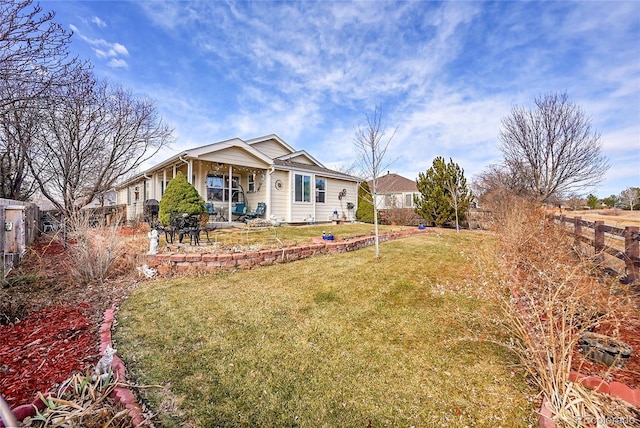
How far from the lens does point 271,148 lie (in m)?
15.7

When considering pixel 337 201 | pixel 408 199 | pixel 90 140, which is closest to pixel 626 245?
pixel 337 201

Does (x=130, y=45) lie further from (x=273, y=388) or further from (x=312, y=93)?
(x=273, y=388)

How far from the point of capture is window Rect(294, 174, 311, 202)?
1374cm

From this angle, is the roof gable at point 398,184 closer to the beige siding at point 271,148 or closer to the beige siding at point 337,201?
the beige siding at point 337,201

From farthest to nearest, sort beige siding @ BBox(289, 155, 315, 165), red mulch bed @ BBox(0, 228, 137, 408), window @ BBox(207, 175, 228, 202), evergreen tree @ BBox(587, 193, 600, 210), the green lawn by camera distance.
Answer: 1. evergreen tree @ BBox(587, 193, 600, 210)
2. beige siding @ BBox(289, 155, 315, 165)
3. window @ BBox(207, 175, 228, 202)
4. red mulch bed @ BBox(0, 228, 137, 408)
5. the green lawn

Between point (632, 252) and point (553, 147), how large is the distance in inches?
572

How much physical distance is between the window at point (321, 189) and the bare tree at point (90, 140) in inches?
360

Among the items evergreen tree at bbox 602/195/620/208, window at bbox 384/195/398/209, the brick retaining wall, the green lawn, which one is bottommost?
the green lawn

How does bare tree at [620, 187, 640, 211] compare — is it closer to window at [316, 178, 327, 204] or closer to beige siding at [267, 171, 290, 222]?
window at [316, 178, 327, 204]

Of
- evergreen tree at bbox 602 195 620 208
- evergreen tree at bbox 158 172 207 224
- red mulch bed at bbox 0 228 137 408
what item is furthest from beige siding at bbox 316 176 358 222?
evergreen tree at bbox 602 195 620 208

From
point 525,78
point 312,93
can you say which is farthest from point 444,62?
point 312,93

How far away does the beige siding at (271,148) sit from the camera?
15.1 metres

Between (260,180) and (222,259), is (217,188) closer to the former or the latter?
(260,180)

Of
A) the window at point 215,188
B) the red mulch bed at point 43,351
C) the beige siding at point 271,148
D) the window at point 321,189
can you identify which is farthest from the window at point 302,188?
the red mulch bed at point 43,351
